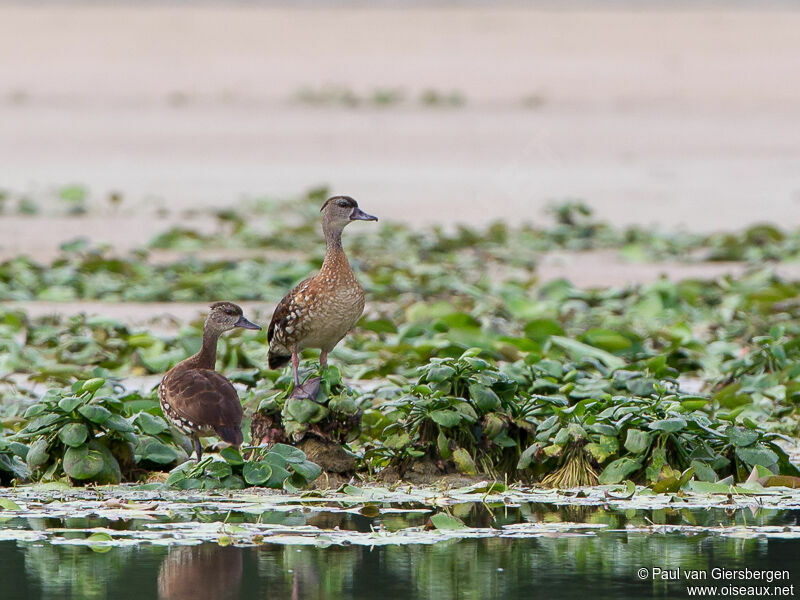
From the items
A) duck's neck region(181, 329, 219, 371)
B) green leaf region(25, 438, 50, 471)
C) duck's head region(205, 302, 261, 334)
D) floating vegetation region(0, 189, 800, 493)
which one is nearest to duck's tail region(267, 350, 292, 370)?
floating vegetation region(0, 189, 800, 493)

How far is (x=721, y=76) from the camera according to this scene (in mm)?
46812

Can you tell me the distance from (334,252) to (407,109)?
31607 millimetres

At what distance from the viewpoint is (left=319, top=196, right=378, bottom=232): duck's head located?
26.8ft

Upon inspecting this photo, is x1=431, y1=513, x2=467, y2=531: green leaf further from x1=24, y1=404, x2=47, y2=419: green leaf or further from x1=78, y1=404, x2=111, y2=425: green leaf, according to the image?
x1=24, y1=404, x2=47, y2=419: green leaf

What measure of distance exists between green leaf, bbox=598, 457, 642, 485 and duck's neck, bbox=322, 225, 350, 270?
1607 mm

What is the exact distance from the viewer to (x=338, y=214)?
322 inches

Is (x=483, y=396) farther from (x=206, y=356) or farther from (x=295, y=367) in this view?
(x=206, y=356)

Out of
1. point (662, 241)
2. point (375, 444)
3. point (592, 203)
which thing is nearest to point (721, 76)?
point (592, 203)

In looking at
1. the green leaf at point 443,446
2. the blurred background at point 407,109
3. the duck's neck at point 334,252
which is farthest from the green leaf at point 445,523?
the blurred background at point 407,109

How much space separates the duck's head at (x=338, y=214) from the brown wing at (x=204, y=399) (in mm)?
1161

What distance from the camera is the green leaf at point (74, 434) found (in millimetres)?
7113

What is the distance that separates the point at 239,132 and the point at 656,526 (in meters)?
28.2

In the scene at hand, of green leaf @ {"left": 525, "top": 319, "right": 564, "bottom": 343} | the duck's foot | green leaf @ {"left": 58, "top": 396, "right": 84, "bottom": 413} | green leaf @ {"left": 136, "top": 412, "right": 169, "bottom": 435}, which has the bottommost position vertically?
green leaf @ {"left": 136, "top": 412, "right": 169, "bottom": 435}

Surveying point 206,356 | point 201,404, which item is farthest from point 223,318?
point 201,404
